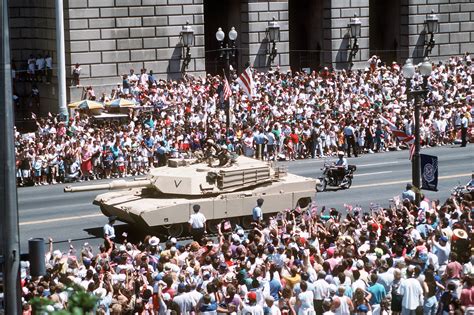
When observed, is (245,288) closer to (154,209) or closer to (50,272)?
(50,272)

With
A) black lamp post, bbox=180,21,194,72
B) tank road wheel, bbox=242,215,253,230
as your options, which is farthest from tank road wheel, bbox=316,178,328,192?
black lamp post, bbox=180,21,194,72

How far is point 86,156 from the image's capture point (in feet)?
131

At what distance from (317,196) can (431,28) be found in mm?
24098

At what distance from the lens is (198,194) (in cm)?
3109

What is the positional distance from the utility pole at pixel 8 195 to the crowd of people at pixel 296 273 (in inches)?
86.2

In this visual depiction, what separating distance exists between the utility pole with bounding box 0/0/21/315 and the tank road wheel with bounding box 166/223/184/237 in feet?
50.9

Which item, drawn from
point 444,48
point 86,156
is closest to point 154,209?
point 86,156

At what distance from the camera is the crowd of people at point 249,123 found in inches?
1593

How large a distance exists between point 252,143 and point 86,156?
21.1 feet

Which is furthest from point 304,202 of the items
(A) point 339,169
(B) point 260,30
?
(B) point 260,30

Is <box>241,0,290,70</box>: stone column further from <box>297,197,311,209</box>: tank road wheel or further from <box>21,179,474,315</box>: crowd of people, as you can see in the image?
<box>21,179,474,315</box>: crowd of people

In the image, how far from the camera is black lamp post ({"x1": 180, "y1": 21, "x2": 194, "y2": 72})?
5190 cm

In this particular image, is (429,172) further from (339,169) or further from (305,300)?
(305,300)

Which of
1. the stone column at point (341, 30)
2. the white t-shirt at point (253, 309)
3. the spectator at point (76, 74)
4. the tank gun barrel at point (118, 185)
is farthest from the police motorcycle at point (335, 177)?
the stone column at point (341, 30)
